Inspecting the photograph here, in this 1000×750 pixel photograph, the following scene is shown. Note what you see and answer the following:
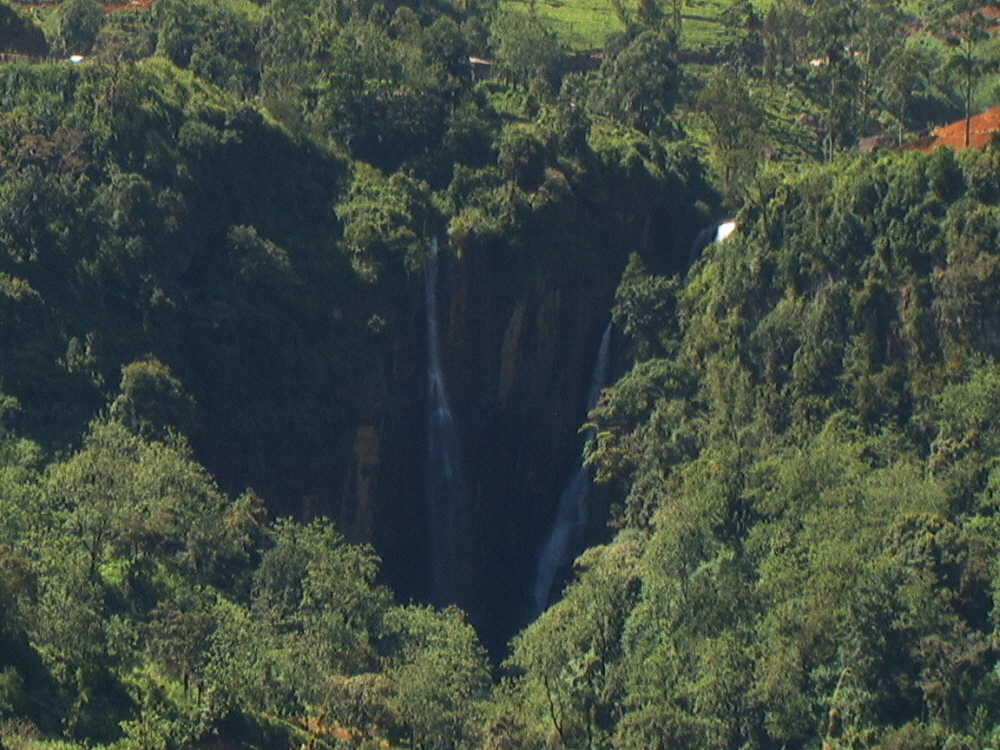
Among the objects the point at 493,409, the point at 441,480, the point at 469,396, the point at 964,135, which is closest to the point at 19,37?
the point at 469,396

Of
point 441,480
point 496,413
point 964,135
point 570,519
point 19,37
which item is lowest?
point 570,519

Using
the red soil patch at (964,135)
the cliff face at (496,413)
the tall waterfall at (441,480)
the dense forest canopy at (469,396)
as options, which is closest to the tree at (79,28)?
the dense forest canopy at (469,396)

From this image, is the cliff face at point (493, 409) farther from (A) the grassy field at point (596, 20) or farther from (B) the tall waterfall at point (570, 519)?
(A) the grassy field at point (596, 20)

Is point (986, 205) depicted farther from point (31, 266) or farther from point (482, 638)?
point (31, 266)

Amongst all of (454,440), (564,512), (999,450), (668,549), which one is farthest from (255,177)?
(999,450)

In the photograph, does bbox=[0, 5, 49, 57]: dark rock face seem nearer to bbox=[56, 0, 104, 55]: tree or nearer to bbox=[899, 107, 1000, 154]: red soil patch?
bbox=[56, 0, 104, 55]: tree

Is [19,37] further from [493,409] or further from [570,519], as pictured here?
[570,519]
